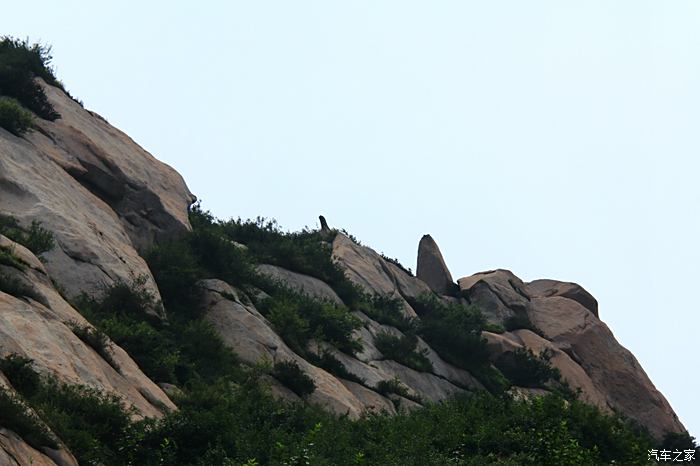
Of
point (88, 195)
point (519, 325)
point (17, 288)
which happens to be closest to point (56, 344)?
point (17, 288)

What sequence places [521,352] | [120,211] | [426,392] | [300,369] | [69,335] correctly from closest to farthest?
[69,335]
[300,369]
[120,211]
[426,392]
[521,352]

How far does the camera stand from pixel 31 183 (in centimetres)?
2778

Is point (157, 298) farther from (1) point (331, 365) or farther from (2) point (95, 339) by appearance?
(2) point (95, 339)

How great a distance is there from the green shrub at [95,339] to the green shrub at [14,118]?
12.4 metres

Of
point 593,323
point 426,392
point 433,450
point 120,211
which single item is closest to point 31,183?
point 120,211

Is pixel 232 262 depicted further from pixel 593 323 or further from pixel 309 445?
pixel 593 323

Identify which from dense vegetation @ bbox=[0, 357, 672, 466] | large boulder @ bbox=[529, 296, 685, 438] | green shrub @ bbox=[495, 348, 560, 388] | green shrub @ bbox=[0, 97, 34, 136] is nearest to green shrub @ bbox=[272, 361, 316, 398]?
dense vegetation @ bbox=[0, 357, 672, 466]

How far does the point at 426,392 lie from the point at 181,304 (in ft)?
38.6

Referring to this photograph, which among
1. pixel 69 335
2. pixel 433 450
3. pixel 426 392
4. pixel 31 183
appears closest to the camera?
pixel 69 335

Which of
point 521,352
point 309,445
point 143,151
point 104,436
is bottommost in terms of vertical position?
point 104,436

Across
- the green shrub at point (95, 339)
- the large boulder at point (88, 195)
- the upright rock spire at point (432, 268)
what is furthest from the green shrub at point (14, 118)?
the upright rock spire at point (432, 268)

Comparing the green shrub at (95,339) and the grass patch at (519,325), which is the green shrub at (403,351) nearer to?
the grass patch at (519,325)

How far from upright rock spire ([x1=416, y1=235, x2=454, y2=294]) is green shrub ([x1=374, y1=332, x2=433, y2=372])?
14.8 m

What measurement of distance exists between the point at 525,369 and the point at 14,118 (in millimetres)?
26227
